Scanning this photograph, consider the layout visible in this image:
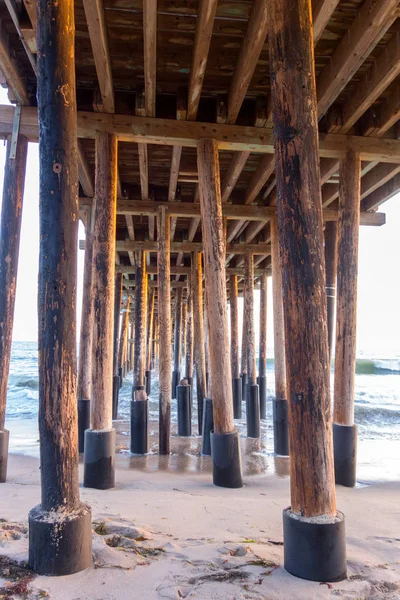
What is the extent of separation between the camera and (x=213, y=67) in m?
4.99

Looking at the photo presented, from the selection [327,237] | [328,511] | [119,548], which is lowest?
[119,548]

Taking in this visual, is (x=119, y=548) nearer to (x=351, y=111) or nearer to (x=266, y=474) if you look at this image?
(x=266, y=474)

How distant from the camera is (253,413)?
31.4ft

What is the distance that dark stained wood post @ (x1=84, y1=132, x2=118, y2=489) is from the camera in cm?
466

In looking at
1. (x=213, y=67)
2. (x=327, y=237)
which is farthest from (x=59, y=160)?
(x=327, y=237)

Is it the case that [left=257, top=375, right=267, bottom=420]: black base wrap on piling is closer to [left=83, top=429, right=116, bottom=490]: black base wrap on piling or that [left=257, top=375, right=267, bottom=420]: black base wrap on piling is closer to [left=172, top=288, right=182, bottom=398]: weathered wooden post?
[left=172, top=288, right=182, bottom=398]: weathered wooden post

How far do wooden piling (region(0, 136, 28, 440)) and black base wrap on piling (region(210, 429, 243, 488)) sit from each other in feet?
7.32

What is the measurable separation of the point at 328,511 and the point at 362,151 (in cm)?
479

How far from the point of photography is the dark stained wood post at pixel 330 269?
7693 mm

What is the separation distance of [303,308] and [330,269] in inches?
234

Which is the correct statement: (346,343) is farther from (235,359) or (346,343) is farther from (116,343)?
(116,343)

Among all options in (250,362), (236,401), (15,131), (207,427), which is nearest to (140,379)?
(207,427)

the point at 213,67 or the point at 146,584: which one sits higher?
the point at 213,67

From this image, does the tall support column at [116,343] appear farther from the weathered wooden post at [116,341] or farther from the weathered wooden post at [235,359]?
the weathered wooden post at [235,359]
